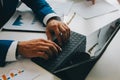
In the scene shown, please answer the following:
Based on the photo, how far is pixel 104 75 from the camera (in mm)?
895

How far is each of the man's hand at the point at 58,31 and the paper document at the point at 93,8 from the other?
0.21 metres

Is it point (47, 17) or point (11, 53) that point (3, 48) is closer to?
point (11, 53)

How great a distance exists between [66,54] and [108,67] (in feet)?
0.63

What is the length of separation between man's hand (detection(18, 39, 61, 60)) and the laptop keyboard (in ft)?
0.08

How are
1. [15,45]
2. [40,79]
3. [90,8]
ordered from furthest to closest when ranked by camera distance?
1. [90,8]
2. [15,45]
3. [40,79]

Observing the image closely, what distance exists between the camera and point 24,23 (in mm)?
1208

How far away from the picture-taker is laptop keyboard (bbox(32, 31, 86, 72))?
0.88 m

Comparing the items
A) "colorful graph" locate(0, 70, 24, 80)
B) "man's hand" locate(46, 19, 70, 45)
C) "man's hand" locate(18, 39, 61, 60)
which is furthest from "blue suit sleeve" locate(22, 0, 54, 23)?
"colorful graph" locate(0, 70, 24, 80)

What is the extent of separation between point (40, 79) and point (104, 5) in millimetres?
742

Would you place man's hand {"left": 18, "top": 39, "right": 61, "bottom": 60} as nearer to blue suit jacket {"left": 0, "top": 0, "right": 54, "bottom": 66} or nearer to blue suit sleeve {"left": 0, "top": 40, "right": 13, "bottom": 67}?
blue suit sleeve {"left": 0, "top": 40, "right": 13, "bottom": 67}

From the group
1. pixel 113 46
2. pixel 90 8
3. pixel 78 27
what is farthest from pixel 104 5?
pixel 113 46

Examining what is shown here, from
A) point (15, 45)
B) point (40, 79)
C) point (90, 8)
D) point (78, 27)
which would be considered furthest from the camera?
point (90, 8)

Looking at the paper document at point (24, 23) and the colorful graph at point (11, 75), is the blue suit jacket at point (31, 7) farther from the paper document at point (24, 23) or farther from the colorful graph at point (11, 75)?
the colorful graph at point (11, 75)

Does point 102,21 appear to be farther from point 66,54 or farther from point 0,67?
point 0,67
